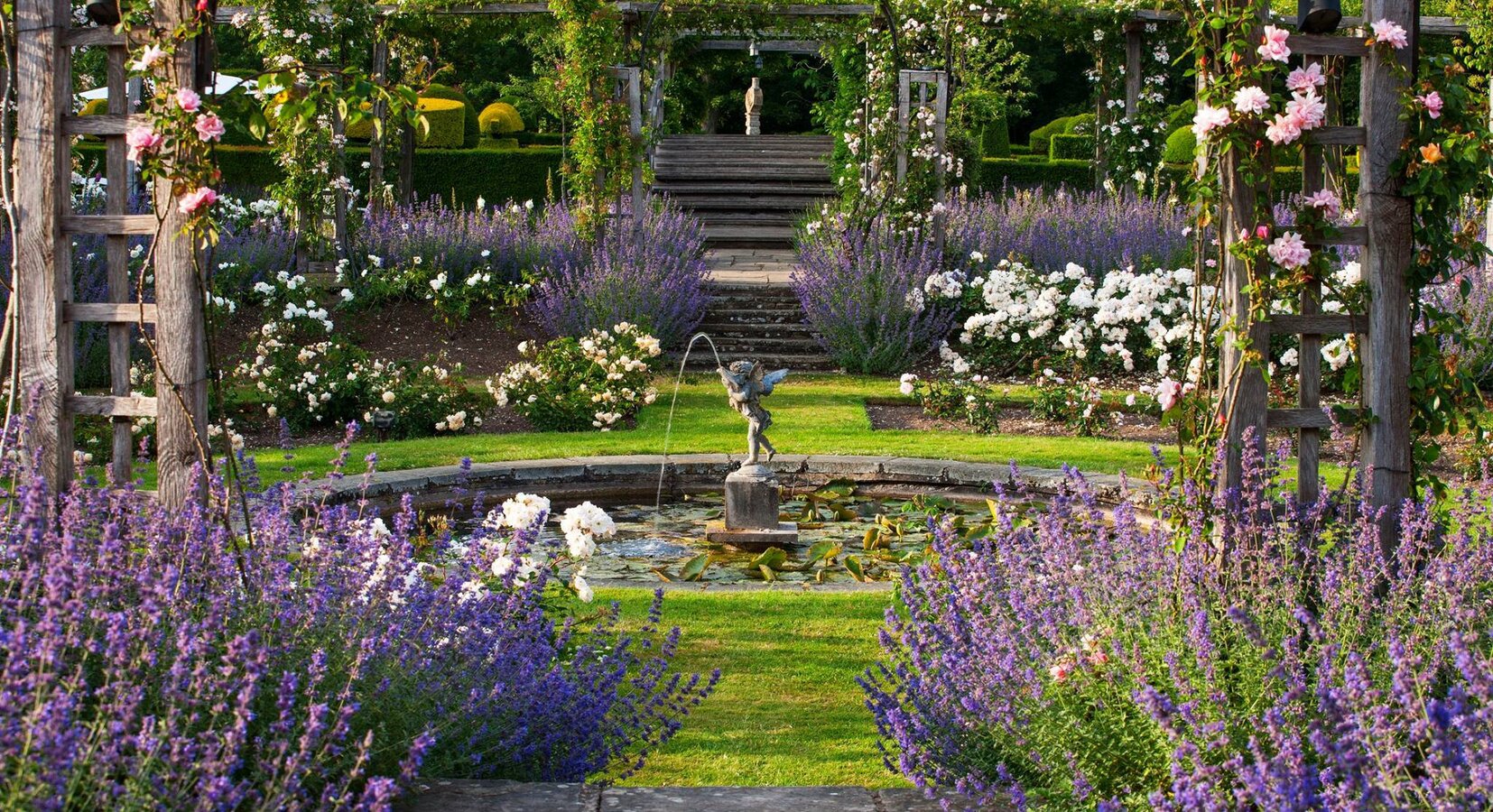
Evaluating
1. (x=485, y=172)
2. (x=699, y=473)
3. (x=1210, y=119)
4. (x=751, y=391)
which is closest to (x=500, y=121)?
(x=485, y=172)

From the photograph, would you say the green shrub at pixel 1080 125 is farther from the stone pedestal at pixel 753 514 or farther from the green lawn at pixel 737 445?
the stone pedestal at pixel 753 514

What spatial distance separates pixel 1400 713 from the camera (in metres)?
2.33

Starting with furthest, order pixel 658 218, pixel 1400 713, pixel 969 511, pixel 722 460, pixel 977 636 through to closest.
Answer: pixel 658 218 < pixel 722 460 < pixel 969 511 < pixel 977 636 < pixel 1400 713

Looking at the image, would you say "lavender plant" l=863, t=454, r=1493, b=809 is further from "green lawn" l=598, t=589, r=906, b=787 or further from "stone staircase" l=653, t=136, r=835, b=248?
"stone staircase" l=653, t=136, r=835, b=248

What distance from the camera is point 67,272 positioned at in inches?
150

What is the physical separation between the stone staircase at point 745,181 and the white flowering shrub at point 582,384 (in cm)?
756

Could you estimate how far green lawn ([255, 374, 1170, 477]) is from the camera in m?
7.32

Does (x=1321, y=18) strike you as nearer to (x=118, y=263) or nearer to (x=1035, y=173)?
(x=118, y=263)

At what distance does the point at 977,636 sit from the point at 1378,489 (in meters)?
1.41

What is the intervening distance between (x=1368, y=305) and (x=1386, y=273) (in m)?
0.08

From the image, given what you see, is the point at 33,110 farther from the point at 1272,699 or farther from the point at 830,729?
the point at 1272,699

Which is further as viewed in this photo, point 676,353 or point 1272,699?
point 676,353

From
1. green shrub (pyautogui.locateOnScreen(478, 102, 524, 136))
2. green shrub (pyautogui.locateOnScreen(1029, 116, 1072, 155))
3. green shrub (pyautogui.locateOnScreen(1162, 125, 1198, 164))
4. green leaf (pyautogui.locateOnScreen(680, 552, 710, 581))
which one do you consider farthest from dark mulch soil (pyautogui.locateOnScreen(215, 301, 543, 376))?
green shrub (pyautogui.locateOnScreen(1029, 116, 1072, 155))

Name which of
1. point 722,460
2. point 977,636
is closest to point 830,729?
point 977,636
